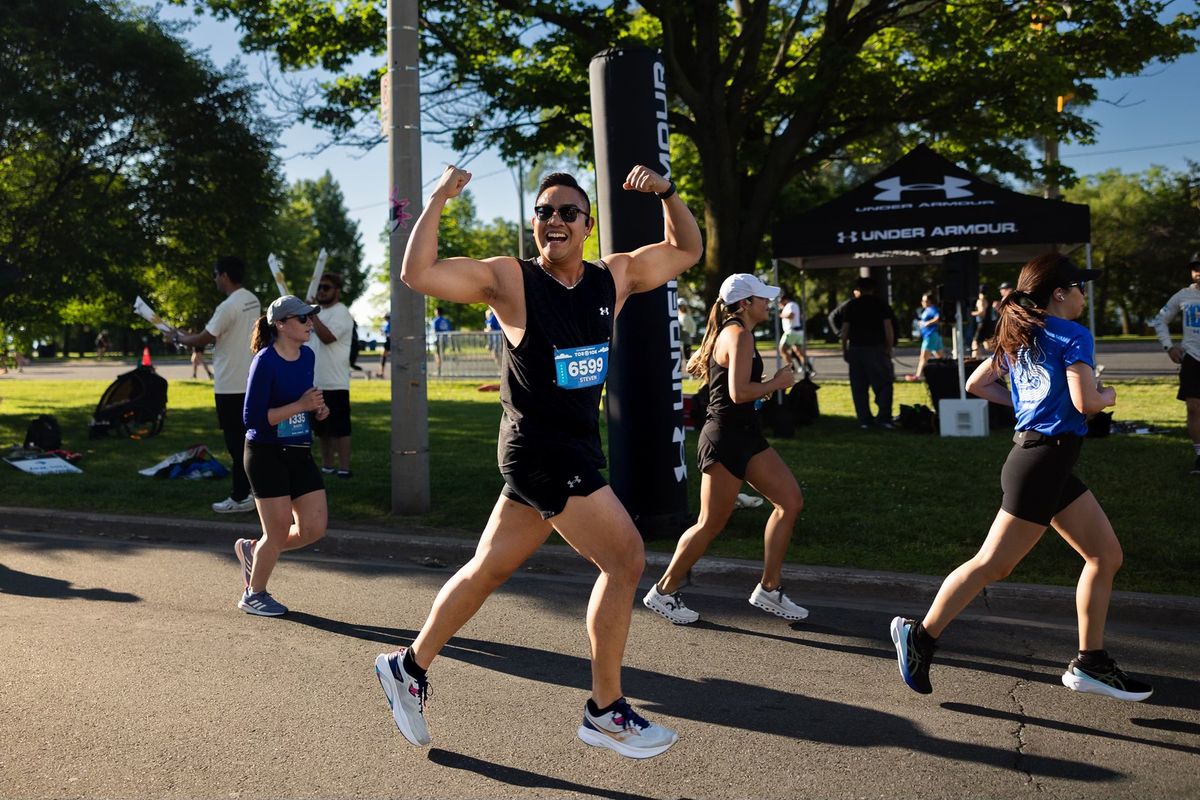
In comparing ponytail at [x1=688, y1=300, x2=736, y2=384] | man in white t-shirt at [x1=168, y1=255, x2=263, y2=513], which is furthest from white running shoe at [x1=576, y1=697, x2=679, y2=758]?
man in white t-shirt at [x1=168, y1=255, x2=263, y2=513]

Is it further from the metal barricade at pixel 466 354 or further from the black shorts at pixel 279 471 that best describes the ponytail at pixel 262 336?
the metal barricade at pixel 466 354

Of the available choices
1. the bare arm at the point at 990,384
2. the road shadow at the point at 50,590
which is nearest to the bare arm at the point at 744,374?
the bare arm at the point at 990,384

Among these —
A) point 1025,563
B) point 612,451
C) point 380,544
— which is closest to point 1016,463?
point 1025,563

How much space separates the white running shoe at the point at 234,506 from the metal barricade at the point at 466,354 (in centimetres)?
1563

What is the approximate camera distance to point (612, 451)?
757 cm

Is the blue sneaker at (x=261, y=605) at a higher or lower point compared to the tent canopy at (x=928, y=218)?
lower

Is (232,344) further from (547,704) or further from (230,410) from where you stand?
(547,704)

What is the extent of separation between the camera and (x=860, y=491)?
900 cm

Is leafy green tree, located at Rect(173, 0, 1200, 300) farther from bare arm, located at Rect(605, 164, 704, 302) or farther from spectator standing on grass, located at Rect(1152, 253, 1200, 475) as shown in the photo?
bare arm, located at Rect(605, 164, 704, 302)

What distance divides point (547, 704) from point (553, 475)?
49.4 inches

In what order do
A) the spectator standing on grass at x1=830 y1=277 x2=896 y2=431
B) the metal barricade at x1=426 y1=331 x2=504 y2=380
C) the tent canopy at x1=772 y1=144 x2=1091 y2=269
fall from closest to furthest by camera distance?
1. the tent canopy at x1=772 y1=144 x2=1091 y2=269
2. the spectator standing on grass at x1=830 y1=277 x2=896 y2=431
3. the metal barricade at x1=426 y1=331 x2=504 y2=380

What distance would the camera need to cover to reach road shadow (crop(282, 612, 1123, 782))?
12.4 ft

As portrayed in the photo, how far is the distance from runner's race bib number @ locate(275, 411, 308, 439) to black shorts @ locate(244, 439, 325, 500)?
0.06 metres

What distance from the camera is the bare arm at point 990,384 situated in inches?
183
